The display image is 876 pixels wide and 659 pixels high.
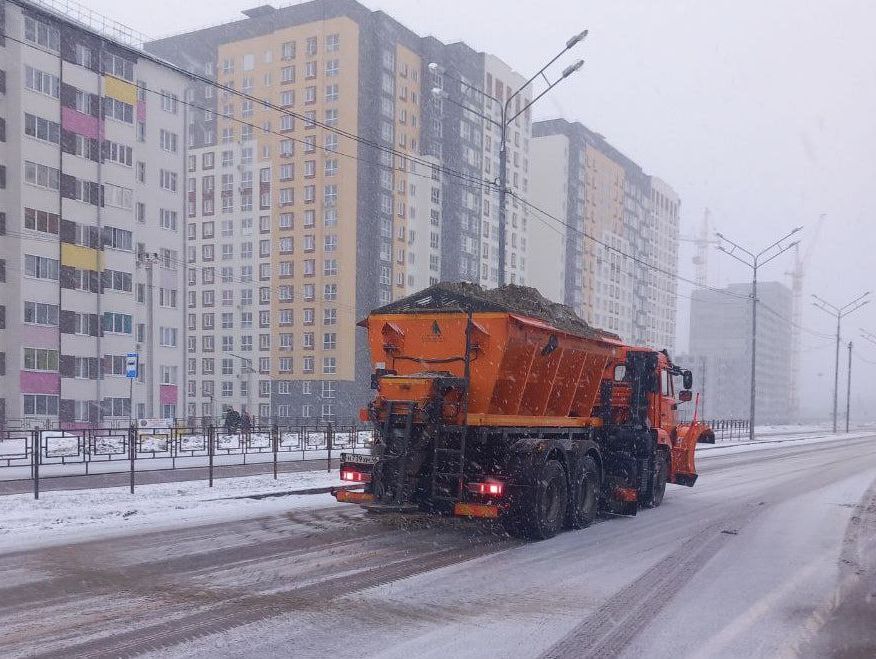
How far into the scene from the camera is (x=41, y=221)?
43.5m

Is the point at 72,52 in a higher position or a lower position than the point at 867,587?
higher

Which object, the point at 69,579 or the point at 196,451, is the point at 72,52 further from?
the point at 69,579

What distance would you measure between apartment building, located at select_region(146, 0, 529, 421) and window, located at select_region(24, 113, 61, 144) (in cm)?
2124

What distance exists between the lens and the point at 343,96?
68.9 meters

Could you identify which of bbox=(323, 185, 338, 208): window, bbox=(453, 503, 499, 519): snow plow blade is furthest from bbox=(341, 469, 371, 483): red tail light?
bbox=(323, 185, 338, 208): window

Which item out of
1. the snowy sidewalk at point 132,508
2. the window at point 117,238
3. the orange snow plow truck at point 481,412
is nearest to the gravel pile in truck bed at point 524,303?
the orange snow plow truck at point 481,412

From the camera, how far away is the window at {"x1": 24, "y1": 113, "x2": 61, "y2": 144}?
42906mm

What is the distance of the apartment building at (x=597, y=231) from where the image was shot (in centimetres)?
10162

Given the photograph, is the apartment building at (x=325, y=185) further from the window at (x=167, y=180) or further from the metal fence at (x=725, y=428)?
the metal fence at (x=725, y=428)

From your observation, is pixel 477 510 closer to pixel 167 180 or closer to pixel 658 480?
pixel 658 480

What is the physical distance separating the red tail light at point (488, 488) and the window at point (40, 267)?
4049 centimetres

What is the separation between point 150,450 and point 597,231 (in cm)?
9220

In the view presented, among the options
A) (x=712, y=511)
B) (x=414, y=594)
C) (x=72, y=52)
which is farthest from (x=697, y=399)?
(x=72, y=52)

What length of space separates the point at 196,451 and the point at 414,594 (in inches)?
772
